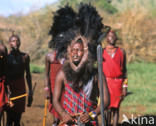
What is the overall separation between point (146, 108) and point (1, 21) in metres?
18.8

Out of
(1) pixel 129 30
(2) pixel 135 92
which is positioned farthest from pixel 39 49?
(2) pixel 135 92

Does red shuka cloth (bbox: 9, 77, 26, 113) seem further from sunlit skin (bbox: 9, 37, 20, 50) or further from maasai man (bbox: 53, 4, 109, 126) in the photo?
maasai man (bbox: 53, 4, 109, 126)

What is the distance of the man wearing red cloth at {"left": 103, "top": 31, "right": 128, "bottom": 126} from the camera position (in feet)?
26.0

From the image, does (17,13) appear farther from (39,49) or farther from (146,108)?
(146,108)

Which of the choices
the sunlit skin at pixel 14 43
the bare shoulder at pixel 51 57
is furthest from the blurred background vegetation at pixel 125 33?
the sunlit skin at pixel 14 43

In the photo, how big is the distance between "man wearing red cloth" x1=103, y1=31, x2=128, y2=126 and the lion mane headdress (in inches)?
48.6

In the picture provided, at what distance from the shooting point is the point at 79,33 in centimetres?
491

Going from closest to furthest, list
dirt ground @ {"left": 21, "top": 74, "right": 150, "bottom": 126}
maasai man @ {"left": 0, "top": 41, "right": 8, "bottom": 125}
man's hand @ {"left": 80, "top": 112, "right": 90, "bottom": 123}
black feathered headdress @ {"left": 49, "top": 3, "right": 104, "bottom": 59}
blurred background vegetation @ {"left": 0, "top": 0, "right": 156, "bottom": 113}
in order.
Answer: man's hand @ {"left": 80, "top": 112, "right": 90, "bottom": 123} < black feathered headdress @ {"left": 49, "top": 3, "right": 104, "bottom": 59} < maasai man @ {"left": 0, "top": 41, "right": 8, "bottom": 125} < dirt ground @ {"left": 21, "top": 74, "right": 150, "bottom": 126} < blurred background vegetation @ {"left": 0, "top": 0, "right": 156, "bottom": 113}

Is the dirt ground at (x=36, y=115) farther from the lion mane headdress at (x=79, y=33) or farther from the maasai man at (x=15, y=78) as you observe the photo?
the lion mane headdress at (x=79, y=33)

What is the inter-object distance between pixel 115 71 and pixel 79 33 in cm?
316

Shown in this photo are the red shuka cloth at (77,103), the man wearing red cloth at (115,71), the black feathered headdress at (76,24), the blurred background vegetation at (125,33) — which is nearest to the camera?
the red shuka cloth at (77,103)

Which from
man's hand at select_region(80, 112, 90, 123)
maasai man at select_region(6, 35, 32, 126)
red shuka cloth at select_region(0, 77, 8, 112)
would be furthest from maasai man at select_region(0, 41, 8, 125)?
man's hand at select_region(80, 112, 90, 123)

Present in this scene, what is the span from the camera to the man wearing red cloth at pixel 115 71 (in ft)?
26.0

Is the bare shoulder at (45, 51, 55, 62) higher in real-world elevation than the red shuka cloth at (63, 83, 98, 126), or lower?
higher
